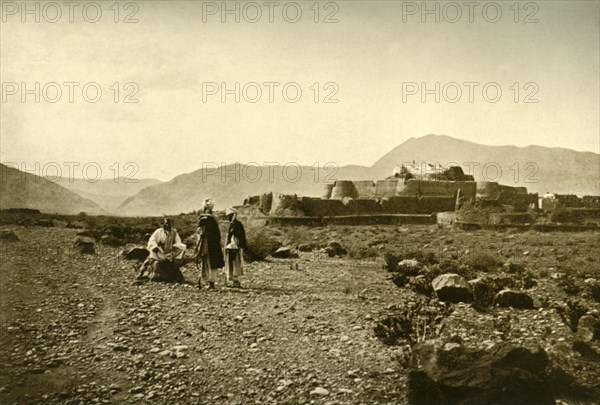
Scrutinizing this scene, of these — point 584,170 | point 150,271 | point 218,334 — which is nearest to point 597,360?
point 218,334

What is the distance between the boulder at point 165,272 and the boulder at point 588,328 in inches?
234

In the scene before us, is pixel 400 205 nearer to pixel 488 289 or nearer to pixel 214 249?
pixel 214 249

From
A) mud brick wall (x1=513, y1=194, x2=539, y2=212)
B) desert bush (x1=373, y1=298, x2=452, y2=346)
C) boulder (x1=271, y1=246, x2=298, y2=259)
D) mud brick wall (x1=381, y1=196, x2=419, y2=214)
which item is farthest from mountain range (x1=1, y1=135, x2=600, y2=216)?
desert bush (x1=373, y1=298, x2=452, y2=346)

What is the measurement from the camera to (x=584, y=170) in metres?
86.2

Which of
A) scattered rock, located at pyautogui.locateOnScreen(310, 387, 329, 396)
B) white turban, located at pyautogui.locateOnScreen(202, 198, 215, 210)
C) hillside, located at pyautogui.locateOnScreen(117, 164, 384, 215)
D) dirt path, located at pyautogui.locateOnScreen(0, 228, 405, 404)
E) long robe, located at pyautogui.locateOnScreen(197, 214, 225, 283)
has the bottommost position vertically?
scattered rock, located at pyautogui.locateOnScreen(310, 387, 329, 396)

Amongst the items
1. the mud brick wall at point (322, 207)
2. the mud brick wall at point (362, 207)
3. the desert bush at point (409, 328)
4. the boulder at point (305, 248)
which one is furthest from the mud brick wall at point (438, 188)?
the desert bush at point (409, 328)

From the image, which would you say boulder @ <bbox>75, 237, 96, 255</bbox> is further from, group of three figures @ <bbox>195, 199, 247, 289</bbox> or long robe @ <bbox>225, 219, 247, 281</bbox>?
long robe @ <bbox>225, 219, 247, 281</bbox>

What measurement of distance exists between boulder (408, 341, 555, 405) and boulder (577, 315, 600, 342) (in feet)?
4.92

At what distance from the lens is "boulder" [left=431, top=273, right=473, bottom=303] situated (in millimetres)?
6934

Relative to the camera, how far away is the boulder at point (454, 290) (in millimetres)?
6934

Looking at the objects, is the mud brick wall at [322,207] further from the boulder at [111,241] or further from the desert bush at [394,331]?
the desert bush at [394,331]

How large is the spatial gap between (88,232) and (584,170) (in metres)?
88.1

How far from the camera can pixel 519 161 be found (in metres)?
94.2

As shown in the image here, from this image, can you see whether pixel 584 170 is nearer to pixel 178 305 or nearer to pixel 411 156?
pixel 411 156
